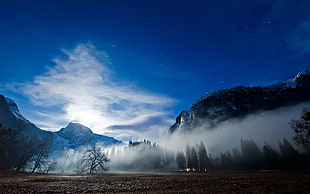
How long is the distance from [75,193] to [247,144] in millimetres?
213593

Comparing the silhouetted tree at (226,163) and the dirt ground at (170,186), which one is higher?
the dirt ground at (170,186)

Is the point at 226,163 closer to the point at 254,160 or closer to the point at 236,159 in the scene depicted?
the point at 236,159

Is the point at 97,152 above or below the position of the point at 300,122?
below

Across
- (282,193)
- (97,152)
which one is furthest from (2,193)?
(97,152)

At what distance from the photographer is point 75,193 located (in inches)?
715

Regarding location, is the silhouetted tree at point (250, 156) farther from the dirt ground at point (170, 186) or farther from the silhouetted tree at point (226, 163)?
the dirt ground at point (170, 186)

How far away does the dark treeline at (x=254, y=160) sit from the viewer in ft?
474

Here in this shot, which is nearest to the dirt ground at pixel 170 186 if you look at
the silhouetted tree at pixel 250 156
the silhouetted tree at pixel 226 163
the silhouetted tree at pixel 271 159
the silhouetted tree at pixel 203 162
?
the silhouetted tree at pixel 203 162

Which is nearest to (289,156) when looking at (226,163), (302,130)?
(226,163)

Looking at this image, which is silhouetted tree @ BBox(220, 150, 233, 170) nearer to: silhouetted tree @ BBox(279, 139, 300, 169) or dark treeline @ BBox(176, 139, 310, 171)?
dark treeline @ BBox(176, 139, 310, 171)

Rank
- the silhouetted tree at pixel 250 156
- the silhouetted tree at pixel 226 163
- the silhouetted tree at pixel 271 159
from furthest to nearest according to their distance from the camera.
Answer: the silhouetted tree at pixel 226 163
the silhouetted tree at pixel 250 156
the silhouetted tree at pixel 271 159

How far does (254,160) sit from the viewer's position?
16712 cm

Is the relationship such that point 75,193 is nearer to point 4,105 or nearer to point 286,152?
point 286,152

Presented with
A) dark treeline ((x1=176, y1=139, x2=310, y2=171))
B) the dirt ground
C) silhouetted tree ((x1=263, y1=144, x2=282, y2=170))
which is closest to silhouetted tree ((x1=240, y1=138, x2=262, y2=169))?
dark treeline ((x1=176, y1=139, x2=310, y2=171))
